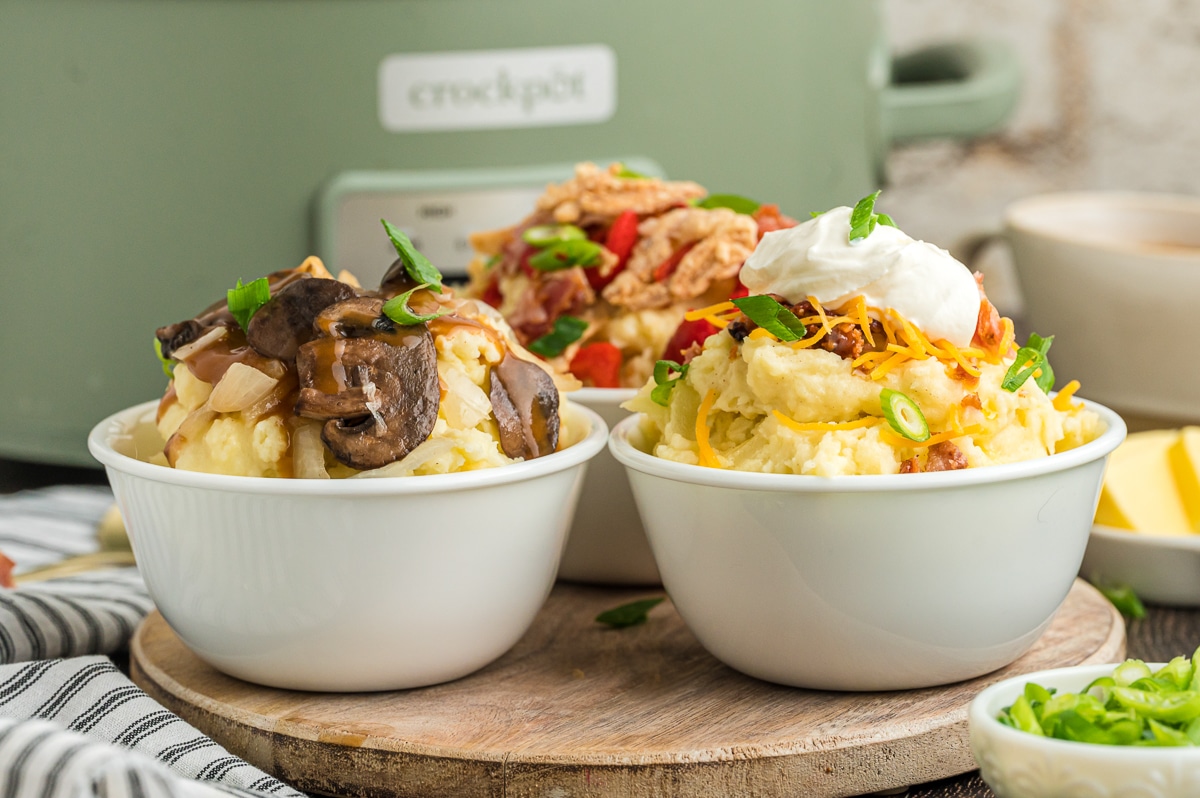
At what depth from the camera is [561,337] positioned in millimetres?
1648

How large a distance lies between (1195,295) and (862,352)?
1.05 meters

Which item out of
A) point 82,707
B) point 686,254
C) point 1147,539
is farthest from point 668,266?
point 82,707

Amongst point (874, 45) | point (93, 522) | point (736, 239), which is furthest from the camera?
point (874, 45)

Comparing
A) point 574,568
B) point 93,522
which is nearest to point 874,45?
point 574,568

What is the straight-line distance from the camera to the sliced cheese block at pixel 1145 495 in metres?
1.73

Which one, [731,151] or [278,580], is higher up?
[731,151]

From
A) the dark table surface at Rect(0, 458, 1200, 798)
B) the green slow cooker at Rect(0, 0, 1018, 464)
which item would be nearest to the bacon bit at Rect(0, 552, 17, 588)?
the green slow cooker at Rect(0, 0, 1018, 464)

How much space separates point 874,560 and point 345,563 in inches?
19.2

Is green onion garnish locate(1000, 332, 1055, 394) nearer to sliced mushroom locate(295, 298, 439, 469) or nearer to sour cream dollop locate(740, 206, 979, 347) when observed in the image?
sour cream dollop locate(740, 206, 979, 347)

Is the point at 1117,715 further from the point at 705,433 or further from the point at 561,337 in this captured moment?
the point at 561,337

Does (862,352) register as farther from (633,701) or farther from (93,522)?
(93,522)

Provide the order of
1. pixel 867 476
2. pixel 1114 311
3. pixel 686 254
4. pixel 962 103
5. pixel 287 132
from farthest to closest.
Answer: pixel 962 103 < pixel 1114 311 < pixel 287 132 < pixel 686 254 < pixel 867 476

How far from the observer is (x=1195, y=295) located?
6.75 ft

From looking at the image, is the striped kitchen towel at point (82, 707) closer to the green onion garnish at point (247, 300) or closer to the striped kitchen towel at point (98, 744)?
the striped kitchen towel at point (98, 744)
